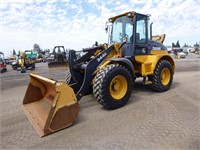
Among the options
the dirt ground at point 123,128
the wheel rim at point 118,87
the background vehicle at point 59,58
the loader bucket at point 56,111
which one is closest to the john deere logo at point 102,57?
the wheel rim at point 118,87

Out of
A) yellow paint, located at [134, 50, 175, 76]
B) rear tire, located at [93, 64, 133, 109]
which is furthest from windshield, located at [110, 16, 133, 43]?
rear tire, located at [93, 64, 133, 109]

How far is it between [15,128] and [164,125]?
2981 millimetres

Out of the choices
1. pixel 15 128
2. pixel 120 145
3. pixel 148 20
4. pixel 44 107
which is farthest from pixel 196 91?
pixel 15 128

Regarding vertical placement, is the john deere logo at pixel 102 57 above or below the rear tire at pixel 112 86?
above

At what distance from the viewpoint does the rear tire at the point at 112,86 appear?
4668mm

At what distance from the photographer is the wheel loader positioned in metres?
4.03

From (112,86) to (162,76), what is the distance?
2452mm

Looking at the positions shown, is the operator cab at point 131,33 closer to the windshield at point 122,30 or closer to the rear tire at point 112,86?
the windshield at point 122,30

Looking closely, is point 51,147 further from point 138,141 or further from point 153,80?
point 153,80

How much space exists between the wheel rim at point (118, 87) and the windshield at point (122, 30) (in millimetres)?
1500

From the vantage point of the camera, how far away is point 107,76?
4695 mm

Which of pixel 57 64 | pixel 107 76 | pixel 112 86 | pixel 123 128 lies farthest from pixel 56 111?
pixel 57 64

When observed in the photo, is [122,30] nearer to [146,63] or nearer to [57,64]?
[146,63]

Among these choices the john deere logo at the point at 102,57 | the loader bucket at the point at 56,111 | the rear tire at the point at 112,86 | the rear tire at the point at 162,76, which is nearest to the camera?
the loader bucket at the point at 56,111
